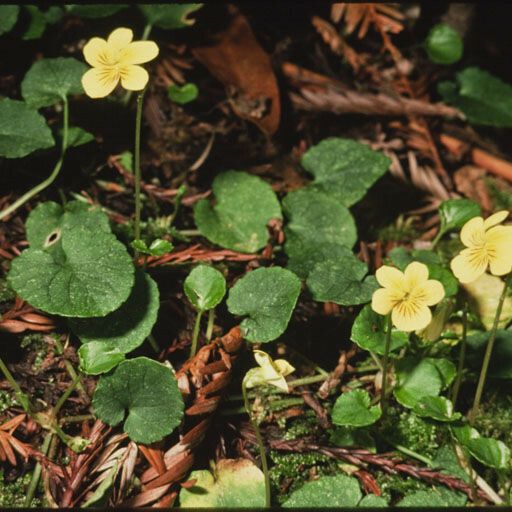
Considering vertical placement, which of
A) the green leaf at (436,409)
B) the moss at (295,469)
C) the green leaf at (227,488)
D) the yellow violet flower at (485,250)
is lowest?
the moss at (295,469)

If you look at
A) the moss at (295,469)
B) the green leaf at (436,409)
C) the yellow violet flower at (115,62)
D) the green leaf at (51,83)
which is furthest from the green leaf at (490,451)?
the green leaf at (51,83)

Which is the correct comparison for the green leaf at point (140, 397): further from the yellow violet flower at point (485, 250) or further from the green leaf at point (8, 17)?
the green leaf at point (8, 17)

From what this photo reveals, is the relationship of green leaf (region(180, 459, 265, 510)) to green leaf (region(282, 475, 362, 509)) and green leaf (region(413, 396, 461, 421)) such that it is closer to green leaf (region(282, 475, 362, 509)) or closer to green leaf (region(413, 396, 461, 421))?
green leaf (region(282, 475, 362, 509))

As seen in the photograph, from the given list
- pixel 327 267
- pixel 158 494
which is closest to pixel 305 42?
pixel 327 267

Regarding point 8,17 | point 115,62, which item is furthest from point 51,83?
point 115,62

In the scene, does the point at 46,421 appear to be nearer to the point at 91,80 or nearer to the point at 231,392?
the point at 231,392

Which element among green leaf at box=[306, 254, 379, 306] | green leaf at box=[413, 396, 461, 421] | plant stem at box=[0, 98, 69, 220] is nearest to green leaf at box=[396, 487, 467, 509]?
green leaf at box=[413, 396, 461, 421]

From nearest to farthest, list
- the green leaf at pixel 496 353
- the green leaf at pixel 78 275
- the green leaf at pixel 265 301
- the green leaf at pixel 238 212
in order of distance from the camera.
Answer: the green leaf at pixel 78 275
the green leaf at pixel 265 301
the green leaf at pixel 496 353
the green leaf at pixel 238 212
